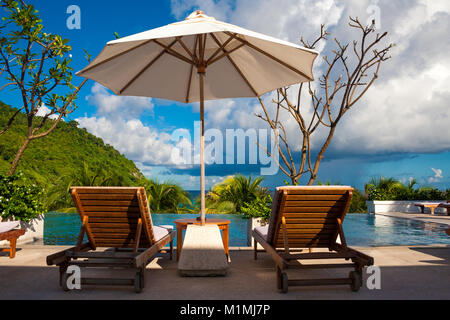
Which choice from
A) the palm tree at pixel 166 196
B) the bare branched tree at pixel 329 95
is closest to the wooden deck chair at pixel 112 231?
the bare branched tree at pixel 329 95

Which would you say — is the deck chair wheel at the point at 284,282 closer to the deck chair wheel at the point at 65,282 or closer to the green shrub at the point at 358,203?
the deck chair wheel at the point at 65,282

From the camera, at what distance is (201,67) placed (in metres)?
4.28

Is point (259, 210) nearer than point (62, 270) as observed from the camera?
No

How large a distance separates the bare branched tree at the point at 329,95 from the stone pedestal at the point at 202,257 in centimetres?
516

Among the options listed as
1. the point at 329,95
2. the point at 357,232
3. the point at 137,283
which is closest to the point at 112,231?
the point at 137,283

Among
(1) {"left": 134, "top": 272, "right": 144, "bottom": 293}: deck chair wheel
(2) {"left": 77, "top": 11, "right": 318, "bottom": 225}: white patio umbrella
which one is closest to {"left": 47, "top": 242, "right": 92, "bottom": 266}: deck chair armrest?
(1) {"left": 134, "top": 272, "right": 144, "bottom": 293}: deck chair wheel

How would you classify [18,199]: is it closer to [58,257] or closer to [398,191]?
[58,257]

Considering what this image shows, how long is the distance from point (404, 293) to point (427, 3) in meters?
9.54

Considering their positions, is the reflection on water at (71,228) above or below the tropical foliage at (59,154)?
below

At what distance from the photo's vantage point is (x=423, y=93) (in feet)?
38.1

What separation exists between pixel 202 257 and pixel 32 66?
20.4 ft

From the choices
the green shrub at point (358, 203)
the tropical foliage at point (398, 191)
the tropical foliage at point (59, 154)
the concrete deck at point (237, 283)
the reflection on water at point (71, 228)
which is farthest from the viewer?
the tropical foliage at point (59, 154)

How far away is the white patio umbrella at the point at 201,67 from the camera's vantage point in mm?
4273
